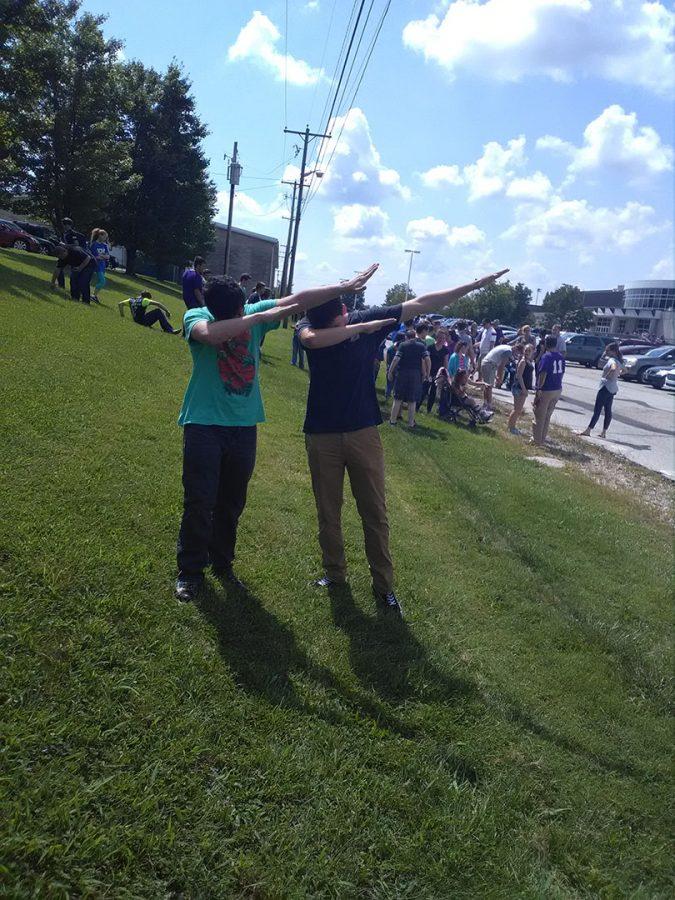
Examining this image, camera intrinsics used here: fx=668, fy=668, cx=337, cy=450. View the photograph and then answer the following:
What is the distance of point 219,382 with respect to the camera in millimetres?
3768

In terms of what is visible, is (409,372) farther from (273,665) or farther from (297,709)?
(297,709)

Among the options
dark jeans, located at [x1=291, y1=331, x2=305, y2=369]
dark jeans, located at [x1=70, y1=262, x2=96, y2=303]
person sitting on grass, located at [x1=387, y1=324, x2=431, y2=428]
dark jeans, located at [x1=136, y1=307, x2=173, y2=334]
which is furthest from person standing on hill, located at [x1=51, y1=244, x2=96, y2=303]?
person sitting on grass, located at [x1=387, y1=324, x2=431, y2=428]

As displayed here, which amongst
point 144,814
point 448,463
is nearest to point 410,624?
point 144,814

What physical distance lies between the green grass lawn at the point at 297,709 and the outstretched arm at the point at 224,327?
143 centimetres

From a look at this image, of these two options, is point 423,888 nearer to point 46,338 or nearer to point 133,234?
point 46,338

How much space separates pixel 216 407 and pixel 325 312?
36.9 inches

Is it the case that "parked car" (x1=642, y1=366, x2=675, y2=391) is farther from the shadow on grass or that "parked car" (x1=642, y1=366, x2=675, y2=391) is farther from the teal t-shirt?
the shadow on grass

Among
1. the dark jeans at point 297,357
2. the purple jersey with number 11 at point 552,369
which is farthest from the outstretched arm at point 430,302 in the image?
the dark jeans at point 297,357

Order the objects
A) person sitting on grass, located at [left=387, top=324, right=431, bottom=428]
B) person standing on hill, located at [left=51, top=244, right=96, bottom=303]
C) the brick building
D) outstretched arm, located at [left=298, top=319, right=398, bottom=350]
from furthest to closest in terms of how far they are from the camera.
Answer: the brick building < person standing on hill, located at [left=51, top=244, right=96, bottom=303] < person sitting on grass, located at [left=387, top=324, right=431, bottom=428] < outstretched arm, located at [left=298, top=319, right=398, bottom=350]

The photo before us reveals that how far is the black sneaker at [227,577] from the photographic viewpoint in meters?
4.14

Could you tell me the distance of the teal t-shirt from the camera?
3729mm

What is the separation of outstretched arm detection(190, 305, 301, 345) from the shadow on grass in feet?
4.85

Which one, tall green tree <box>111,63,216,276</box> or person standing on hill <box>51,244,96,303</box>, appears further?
tall green tree <box>111,63,216,276</box>

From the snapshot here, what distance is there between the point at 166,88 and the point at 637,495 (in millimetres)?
38824
